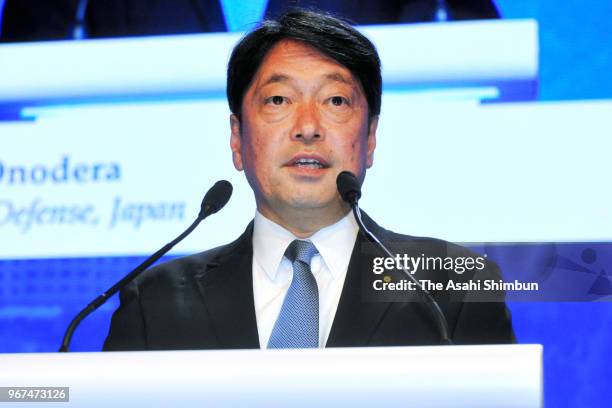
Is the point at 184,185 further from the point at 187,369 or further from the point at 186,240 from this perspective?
the point at 187,369

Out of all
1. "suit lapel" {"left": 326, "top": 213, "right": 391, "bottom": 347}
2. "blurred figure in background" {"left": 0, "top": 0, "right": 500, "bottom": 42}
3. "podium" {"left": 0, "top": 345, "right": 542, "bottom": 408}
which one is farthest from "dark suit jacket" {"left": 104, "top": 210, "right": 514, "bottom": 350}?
"podium" {"left": 0, "top": 345, "right": 542, "bottom": 408}

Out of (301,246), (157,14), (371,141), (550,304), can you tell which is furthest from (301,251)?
(157,14)

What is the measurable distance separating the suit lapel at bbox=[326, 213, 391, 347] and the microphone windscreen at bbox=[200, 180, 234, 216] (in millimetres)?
388

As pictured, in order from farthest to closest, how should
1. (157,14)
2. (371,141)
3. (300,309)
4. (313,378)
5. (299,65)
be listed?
(157,14) → (371,141) → (299,65) → (300,309) → (313,378)

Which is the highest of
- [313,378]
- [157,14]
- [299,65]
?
[157,14]

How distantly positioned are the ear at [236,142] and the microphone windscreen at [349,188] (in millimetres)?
534

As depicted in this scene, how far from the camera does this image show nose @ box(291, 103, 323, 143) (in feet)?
7.50

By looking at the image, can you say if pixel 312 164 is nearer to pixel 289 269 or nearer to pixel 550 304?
pixel 289 269

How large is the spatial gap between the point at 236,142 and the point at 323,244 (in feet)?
1.32

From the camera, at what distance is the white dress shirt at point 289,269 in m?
2.22

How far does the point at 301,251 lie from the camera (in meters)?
2.22

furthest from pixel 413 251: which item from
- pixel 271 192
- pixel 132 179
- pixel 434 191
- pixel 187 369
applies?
pixel 187 369

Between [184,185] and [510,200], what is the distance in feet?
2.81

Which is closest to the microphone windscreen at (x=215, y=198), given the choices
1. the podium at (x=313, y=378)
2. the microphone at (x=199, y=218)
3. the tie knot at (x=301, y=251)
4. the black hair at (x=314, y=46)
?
the microphone at (x=199, y=218)
